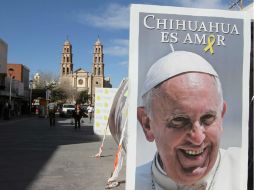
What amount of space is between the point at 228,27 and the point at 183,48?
55 centimetres

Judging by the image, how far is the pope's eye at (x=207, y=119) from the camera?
14.8ft

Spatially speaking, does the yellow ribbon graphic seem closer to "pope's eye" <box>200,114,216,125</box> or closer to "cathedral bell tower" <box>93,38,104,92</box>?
"pope's eye" <box>200,114,216,125</box>

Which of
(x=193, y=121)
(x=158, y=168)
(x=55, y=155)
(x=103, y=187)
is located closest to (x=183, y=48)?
(x=193, y=121)

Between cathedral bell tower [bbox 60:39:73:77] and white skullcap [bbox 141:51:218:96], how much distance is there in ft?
519

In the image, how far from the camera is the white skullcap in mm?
4527

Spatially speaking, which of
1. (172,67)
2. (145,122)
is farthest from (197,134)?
(172,67)

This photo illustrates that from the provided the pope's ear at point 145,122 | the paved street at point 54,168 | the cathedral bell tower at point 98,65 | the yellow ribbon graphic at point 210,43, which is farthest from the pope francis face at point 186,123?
the cathedral bell tower at point 98,65

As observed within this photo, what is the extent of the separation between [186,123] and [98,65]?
531 ft

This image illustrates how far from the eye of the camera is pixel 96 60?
163875 millimetres

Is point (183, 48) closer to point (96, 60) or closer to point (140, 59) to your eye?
point (140, 59)

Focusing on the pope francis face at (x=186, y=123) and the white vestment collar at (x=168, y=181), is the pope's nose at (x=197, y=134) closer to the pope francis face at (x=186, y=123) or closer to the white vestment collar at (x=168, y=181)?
the pope francis face at (x=186, y=123)

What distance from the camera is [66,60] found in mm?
162625

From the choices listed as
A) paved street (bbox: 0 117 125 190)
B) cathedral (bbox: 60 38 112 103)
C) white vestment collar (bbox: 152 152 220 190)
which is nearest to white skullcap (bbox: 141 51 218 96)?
white vestment collar (bbox: 152 152 220 190)

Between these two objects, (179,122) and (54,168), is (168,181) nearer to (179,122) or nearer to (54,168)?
(179,122)
